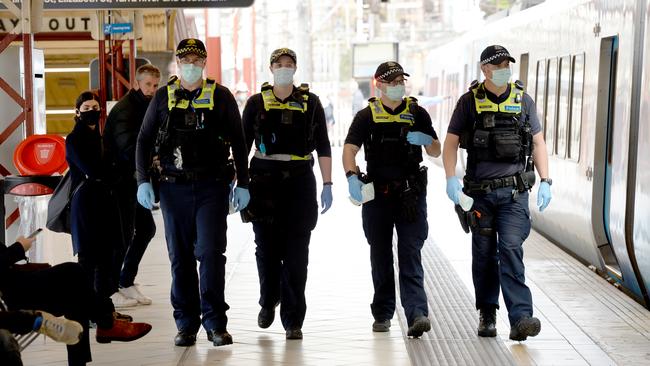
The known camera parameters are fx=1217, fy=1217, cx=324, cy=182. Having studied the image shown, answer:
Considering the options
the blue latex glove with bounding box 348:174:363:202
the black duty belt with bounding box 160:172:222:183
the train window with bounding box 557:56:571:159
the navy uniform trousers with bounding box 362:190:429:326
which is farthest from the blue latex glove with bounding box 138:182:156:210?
the train window with bounding box 557:56:571:159

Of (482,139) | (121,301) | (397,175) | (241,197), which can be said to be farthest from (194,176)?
(121,301)

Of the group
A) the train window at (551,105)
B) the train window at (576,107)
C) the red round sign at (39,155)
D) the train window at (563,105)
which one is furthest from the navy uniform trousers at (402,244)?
the train window at (551,105)

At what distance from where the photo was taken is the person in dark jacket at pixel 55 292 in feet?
18.8

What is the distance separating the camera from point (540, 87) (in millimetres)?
14305

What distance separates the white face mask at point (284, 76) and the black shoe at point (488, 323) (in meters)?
1.93

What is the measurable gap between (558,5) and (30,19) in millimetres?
6000

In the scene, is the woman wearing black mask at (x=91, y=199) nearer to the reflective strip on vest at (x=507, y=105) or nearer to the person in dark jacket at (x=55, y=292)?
the person in dark jacket at (x=55, y=292)

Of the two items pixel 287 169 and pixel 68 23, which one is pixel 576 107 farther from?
pixel 68 23

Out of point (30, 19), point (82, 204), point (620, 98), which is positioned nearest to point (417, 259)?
point (82, 204)

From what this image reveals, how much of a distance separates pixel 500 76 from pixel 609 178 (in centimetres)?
304

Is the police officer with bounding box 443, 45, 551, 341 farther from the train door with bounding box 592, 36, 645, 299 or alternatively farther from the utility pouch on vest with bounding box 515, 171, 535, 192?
the train door with bounding box 592, 36, 645, 299

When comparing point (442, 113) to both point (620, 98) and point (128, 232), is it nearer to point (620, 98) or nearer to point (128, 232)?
point (620, 98)

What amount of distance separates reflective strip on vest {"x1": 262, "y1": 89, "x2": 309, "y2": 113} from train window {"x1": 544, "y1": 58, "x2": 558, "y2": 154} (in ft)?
19.3

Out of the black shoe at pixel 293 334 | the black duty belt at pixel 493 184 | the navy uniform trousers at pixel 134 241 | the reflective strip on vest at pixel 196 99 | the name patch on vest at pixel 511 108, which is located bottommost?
the black shoe at pixel 293 334
